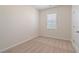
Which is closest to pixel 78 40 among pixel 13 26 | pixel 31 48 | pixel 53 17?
pixel 53 17

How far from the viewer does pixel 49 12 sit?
144cm

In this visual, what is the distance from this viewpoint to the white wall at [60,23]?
1.38 m

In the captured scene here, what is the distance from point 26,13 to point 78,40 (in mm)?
979

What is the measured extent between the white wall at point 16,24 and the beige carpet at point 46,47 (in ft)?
0.37

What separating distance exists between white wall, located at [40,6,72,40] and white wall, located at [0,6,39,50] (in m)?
0.13

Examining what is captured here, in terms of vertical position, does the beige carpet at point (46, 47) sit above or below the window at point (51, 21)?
below

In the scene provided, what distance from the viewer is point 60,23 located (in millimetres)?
1429

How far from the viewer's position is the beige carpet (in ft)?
4.49

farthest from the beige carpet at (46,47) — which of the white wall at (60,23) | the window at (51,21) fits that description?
the window at (51,21)

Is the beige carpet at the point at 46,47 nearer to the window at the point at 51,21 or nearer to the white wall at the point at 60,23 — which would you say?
the white wall at the point at 60,23

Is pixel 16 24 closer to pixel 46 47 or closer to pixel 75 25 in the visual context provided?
pixel 46 47

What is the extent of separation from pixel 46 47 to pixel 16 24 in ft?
2.13

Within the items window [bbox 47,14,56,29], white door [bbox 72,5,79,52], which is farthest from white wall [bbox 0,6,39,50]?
white door [bbox 72,5,79,52]
